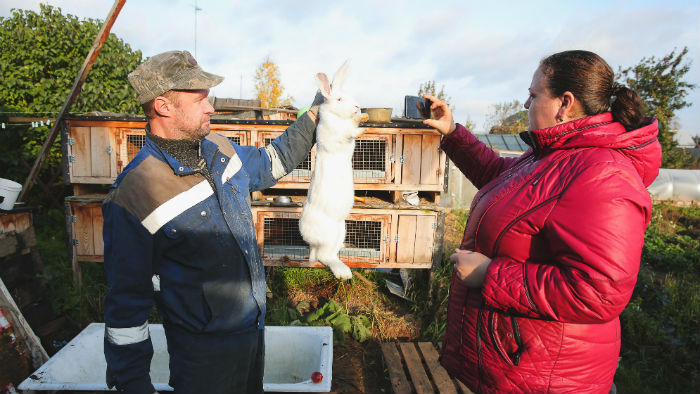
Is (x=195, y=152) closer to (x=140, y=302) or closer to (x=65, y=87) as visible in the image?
(x=140, y=302)

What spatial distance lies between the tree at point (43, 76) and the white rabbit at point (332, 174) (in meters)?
5.48

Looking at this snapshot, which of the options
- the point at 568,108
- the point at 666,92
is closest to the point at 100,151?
the point at 568,108

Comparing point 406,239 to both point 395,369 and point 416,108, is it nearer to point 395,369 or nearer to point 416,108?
point 395,369

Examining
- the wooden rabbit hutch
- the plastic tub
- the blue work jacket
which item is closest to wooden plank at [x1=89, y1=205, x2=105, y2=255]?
the wooden rabbit hutch

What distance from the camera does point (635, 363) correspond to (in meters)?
3.56

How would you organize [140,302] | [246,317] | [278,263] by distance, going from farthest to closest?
1. [278,263]
2. [246,317]
3. [140,302]

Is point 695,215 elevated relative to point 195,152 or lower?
lower

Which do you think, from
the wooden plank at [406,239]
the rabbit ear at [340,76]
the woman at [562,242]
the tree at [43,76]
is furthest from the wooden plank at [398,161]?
the tree at [43,76]

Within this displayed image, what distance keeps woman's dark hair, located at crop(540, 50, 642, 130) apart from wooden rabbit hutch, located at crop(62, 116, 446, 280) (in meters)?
2.43

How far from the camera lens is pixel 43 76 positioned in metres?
5.77

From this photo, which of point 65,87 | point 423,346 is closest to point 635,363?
point 423,346

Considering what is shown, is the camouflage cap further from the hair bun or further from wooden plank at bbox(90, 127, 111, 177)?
wooden plank at bbox(90, 127, 111, 177)

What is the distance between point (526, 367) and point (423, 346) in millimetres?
2461

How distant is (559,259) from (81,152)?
4.64 meters
